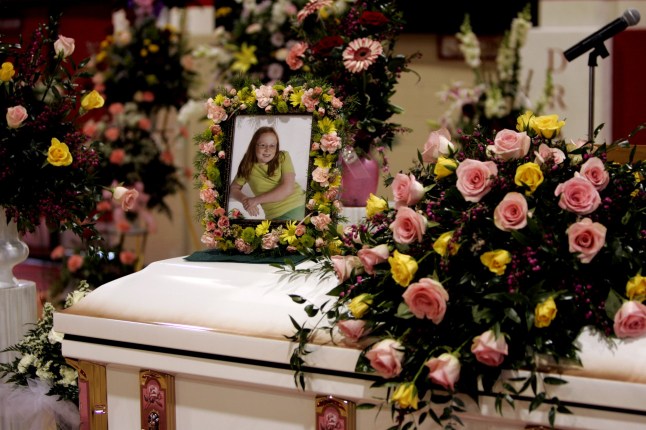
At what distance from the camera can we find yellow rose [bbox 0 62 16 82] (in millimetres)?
1875

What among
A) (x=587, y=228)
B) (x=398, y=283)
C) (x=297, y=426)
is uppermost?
(x=587, y=228)

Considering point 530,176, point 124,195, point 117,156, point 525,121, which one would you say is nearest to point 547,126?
point 525,121

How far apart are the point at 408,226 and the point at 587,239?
0.92 feet

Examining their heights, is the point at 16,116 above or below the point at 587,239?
above

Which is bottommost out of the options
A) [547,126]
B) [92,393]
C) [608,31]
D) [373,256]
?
[92,393]

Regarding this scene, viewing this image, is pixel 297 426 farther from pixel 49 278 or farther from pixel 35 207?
pixel 49 278

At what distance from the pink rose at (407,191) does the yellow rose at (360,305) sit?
0.58ft

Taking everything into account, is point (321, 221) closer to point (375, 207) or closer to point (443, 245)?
point (375, 207)

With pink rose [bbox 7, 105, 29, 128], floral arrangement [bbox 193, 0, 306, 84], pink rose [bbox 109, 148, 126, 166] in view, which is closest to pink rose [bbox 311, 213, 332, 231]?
pink rose [bbox 7, 105, 29, 128]

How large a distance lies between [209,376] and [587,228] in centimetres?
74

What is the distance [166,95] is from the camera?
427 centimetres

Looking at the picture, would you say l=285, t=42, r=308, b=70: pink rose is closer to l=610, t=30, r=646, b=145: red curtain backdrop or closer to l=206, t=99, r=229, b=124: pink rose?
l=206, t=99, r=229, b=124: pink rose

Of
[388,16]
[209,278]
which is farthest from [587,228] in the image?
[388,16]

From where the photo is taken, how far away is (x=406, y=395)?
121 centimetres
